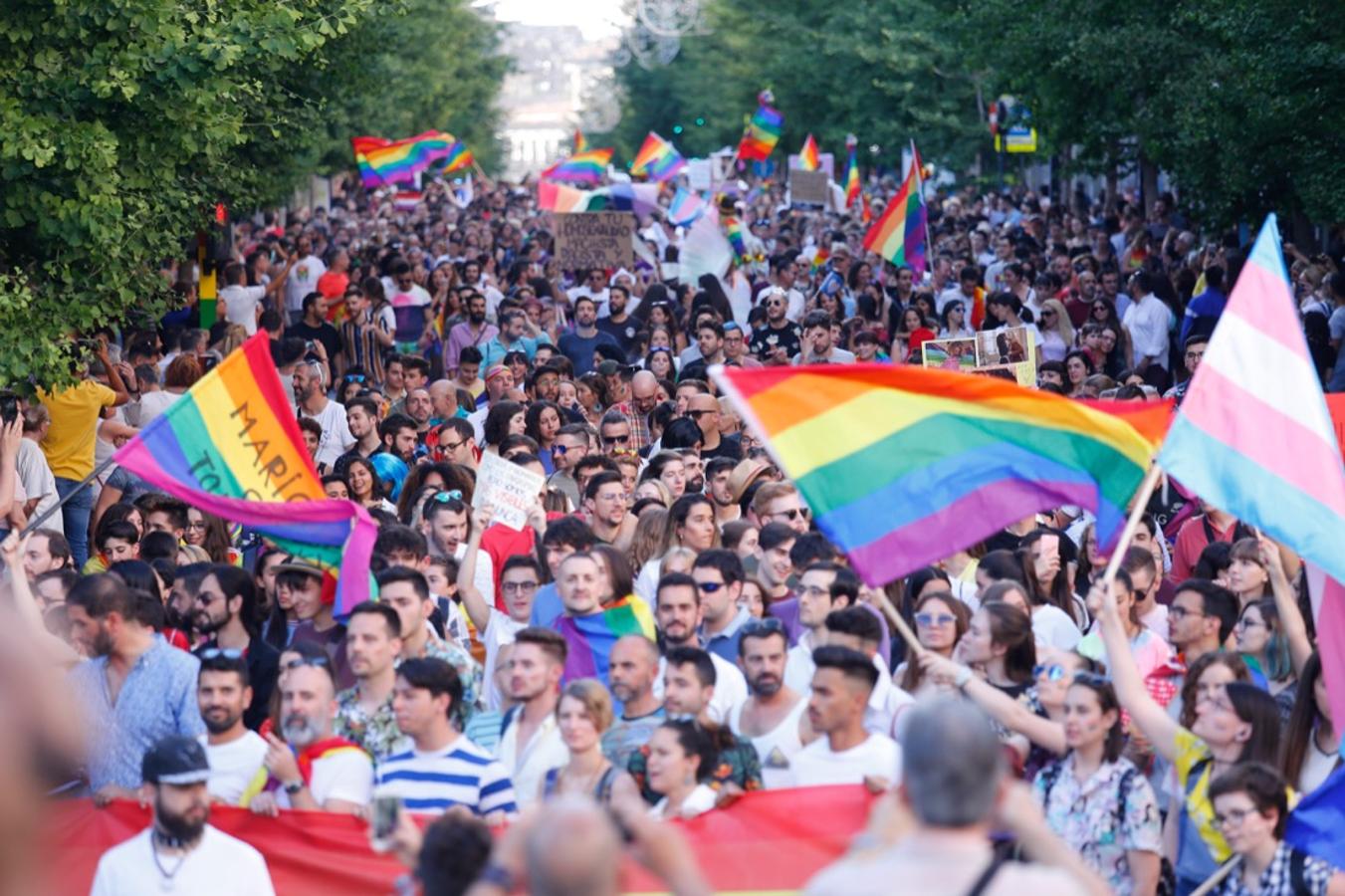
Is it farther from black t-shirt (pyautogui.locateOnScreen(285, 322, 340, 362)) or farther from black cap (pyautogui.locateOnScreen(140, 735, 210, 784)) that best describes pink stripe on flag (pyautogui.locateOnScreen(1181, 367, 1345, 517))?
black t-shirt (pyautogui.locateOnScreen(285, 322, 340, 362))

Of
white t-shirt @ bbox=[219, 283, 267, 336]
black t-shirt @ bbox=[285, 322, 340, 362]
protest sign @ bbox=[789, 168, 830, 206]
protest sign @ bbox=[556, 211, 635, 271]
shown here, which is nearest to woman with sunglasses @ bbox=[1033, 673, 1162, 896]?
black t-shirt @ bbox=[285, 322, 340, 362]

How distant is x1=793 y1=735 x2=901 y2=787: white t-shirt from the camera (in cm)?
715

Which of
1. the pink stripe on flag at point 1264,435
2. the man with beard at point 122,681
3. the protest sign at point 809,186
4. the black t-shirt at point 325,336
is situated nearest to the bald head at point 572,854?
the pink stripe on flag at point 1264,435

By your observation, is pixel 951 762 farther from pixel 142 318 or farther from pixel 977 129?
pixel 977 129

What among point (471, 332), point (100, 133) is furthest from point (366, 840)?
point (471, 332)

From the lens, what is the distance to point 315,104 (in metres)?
22.4

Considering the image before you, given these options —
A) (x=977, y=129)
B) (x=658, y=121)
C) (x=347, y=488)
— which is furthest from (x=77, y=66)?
(x=658, y=121)

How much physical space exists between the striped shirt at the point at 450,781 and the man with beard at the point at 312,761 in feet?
0.30

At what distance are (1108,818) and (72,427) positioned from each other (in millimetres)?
8636

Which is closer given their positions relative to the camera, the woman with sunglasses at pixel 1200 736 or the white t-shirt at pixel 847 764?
the woman with sunglasses at pixel 1200 736

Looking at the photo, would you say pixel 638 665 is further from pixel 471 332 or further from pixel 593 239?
pixel 593 239

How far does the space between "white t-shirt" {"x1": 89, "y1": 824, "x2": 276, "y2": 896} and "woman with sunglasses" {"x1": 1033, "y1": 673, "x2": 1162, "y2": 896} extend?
2.38m

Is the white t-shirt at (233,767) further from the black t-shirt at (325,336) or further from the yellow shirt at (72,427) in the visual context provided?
the black t-shirt at (325,336)

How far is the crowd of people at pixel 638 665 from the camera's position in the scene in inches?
248
